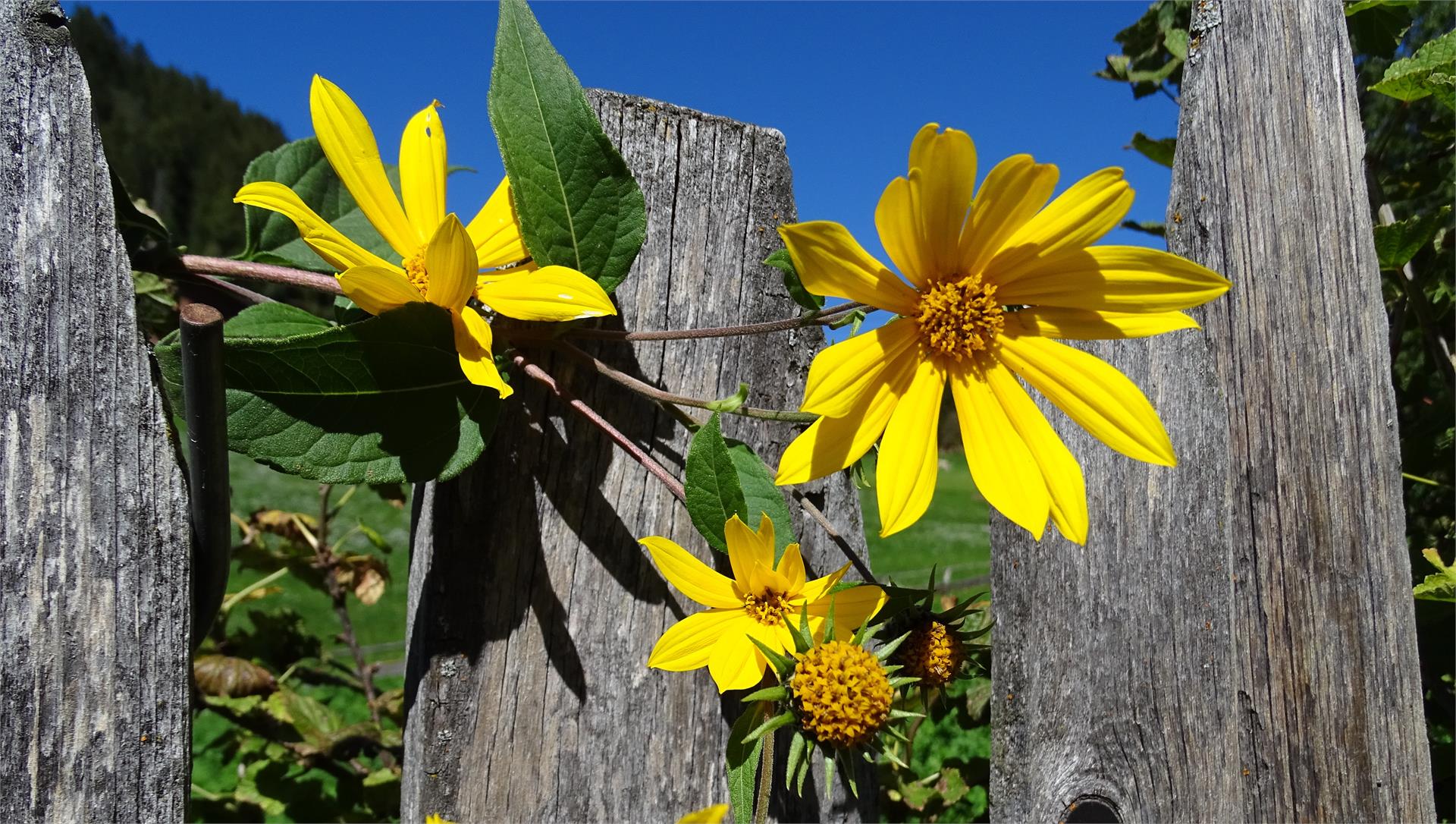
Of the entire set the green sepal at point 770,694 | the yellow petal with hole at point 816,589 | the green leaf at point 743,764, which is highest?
the yellow petal with hole at point 816,589

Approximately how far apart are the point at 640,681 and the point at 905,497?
0.52 m

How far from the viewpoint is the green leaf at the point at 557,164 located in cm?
89

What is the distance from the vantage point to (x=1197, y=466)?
1126 millimetres

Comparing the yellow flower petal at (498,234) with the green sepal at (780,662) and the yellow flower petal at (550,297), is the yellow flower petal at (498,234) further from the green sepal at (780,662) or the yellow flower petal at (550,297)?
the green sepal at (780,662)

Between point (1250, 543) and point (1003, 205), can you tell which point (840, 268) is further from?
point (1250, 543)

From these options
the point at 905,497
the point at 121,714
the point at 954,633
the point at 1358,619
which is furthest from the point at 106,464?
the point at 1358,619

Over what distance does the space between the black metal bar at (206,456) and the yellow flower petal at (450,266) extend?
7.4 inches

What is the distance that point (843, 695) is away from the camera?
762 mm

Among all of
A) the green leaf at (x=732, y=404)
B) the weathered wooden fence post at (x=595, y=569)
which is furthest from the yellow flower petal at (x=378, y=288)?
the green leaf at (x=732, y=404)

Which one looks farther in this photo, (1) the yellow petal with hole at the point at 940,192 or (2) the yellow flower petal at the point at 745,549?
(2) the yellow flower petal at the point at 745,549

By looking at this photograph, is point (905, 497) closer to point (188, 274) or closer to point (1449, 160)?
point (188, 274)

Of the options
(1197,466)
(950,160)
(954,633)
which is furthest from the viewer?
(1197,466)

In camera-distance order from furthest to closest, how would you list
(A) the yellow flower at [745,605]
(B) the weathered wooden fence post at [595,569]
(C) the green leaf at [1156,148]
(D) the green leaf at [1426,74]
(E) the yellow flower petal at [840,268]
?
(C) the green leaf at [1156,148], (D) the green leaf at [1426,74], (B) the weathered wooden fence post at [595,569], (A) the yellow flower at [745,605], (E) the yellow flower petal at [840,268]

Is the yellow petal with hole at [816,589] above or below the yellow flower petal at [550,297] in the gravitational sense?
below
